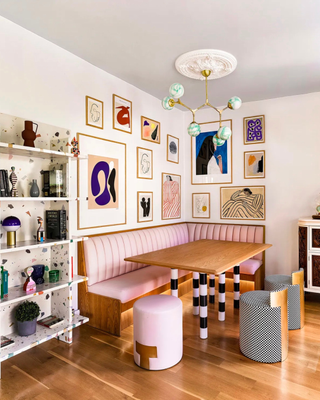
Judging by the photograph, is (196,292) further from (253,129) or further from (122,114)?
Result: (253,129)

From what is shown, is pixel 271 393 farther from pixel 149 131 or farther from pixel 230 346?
pixel 149 131

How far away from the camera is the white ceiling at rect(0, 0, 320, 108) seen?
2.40 meters

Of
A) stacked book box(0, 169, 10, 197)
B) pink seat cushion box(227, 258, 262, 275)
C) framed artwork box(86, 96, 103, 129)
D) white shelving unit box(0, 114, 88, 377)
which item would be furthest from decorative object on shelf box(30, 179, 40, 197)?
pink seat cushion box(227, 258, 262, 275)

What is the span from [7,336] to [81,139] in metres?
2.08

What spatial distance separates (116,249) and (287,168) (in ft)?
9.58

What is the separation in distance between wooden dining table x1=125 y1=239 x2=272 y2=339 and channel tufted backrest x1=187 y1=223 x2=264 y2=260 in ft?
3.19

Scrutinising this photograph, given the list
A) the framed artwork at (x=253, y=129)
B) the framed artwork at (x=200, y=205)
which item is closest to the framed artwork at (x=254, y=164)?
the framed artwork at (x=253, y=129)

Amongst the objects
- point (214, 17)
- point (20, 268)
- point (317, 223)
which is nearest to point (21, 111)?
point (20, 268)

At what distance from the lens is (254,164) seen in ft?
15.5

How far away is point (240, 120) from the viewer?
4.86 meters

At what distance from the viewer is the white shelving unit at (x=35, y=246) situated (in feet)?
8.12

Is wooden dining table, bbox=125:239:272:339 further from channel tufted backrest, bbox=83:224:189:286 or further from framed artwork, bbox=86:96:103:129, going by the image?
framed artwork, bbox=86:96:103:129

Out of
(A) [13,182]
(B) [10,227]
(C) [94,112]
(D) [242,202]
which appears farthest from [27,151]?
(D) [242,202]

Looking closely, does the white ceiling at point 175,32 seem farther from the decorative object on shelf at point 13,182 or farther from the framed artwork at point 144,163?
the decorative object on shelf at point 13,182
